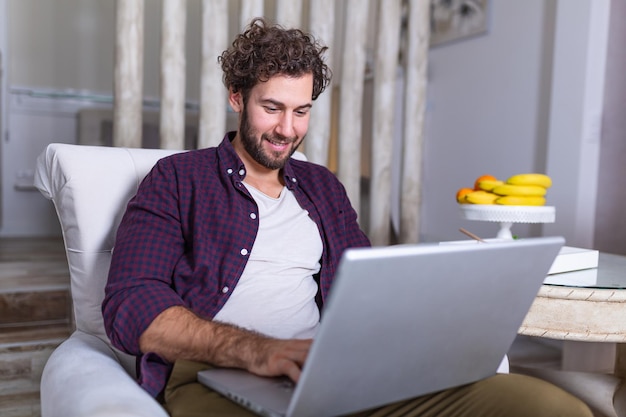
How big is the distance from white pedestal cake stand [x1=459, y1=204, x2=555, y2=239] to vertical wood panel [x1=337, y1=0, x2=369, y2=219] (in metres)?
0.94

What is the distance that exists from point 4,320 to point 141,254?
4.72 ft

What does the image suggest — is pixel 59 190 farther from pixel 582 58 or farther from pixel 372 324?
pixel 582 58

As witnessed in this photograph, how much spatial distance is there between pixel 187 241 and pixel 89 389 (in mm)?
433

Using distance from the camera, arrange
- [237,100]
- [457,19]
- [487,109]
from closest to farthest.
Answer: [237,100]
[487,109]
[457,19]

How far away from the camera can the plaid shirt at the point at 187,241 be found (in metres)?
1.09

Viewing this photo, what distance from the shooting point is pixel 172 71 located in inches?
89.5

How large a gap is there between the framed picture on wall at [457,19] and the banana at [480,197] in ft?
5.33

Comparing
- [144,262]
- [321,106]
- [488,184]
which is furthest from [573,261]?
[321,106]

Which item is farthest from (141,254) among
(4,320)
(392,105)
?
(392,105)

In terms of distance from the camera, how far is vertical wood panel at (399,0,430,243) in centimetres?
268

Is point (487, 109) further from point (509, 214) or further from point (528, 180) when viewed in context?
point (509, 214)

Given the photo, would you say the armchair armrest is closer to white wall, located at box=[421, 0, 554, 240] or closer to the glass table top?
the glass table top

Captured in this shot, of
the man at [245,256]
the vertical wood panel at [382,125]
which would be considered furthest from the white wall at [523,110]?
the man at [245,256]

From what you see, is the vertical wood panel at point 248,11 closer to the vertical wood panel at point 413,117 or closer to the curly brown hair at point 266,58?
the vertical wood panel at point 413,117
